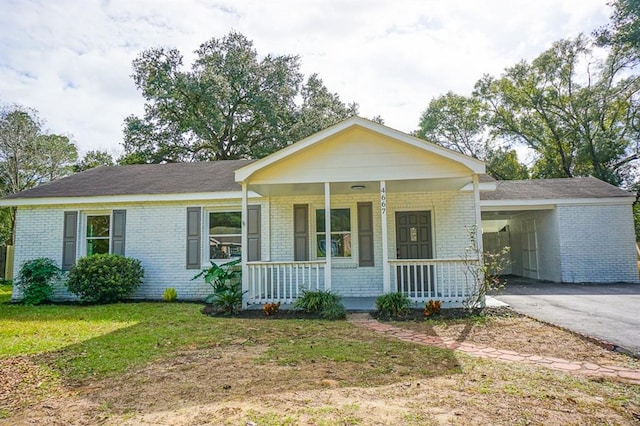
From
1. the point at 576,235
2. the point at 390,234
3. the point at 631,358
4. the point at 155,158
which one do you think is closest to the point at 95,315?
the point at 390,234

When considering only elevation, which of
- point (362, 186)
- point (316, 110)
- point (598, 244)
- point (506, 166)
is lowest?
point (598, 244)

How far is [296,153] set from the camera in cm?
805

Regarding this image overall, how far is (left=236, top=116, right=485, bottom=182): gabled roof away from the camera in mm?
7656

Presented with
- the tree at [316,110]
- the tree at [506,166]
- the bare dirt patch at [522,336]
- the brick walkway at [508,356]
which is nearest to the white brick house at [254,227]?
the bare dirt patch at [522,336]

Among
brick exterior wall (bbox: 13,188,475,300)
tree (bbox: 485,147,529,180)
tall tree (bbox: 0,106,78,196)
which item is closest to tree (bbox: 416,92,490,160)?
tree (bbox: 485,147,529,180)

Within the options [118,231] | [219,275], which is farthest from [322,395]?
[118,231]

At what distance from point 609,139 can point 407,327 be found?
20670 mm

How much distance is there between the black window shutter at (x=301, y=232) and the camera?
10.2 m

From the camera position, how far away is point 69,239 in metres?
10.6

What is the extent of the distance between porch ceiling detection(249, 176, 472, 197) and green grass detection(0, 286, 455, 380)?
308cm

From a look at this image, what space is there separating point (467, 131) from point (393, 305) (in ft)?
79.2

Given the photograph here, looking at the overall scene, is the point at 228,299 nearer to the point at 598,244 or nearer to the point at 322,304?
the point at 322,304

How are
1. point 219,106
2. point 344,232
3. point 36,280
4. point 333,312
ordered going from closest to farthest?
point 333,312 < point 36,280 < point 344,232 < point 219,106

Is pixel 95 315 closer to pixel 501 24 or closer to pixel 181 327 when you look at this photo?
pixel 181 327
